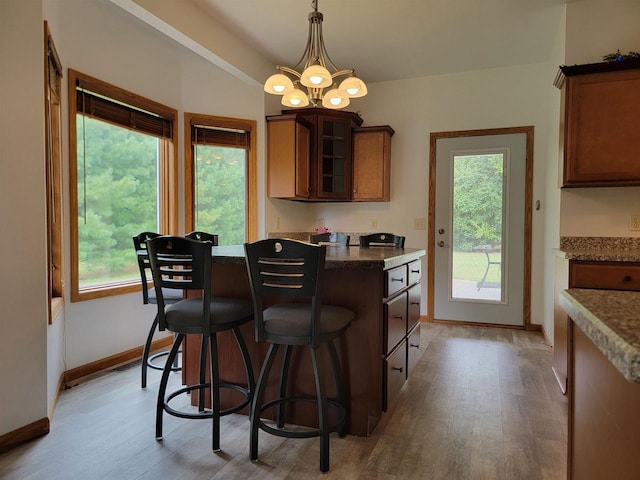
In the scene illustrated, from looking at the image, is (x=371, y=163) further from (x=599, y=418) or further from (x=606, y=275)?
(x=599, y=418)

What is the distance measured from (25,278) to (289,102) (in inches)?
73.7

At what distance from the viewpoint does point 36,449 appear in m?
1.93

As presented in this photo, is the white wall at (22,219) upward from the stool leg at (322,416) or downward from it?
upward

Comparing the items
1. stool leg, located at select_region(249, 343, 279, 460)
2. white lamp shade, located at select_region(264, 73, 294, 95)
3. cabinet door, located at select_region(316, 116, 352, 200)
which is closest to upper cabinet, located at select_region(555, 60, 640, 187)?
white lamp shade, located at select_region(264, 73, 294, 95)

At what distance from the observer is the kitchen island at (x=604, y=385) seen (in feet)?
1.96

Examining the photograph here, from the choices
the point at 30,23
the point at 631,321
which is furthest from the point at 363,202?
the point at 631,321

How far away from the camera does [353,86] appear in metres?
2.67

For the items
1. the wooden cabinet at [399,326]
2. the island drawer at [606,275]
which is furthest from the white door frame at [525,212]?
the island drawer at [606,275]

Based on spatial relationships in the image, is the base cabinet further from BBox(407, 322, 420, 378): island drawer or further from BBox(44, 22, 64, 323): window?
BBox(44, 22, 64, 323): window

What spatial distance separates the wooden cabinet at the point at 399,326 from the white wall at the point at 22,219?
1.74m

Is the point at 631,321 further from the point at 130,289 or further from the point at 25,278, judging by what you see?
the point at 130,289

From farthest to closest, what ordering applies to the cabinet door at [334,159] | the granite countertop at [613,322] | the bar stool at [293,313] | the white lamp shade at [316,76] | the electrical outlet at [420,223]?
the electrical outlet at [420,223] → the cabinet door at [334,159] → the white lamp shade at [316,76] → the bar stool at [293,313] → the granite countertop at [613,322]

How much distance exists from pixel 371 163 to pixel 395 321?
263 cm

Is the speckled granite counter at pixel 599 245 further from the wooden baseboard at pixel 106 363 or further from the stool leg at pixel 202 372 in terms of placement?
the wooden baseboard at pixel 106 363
